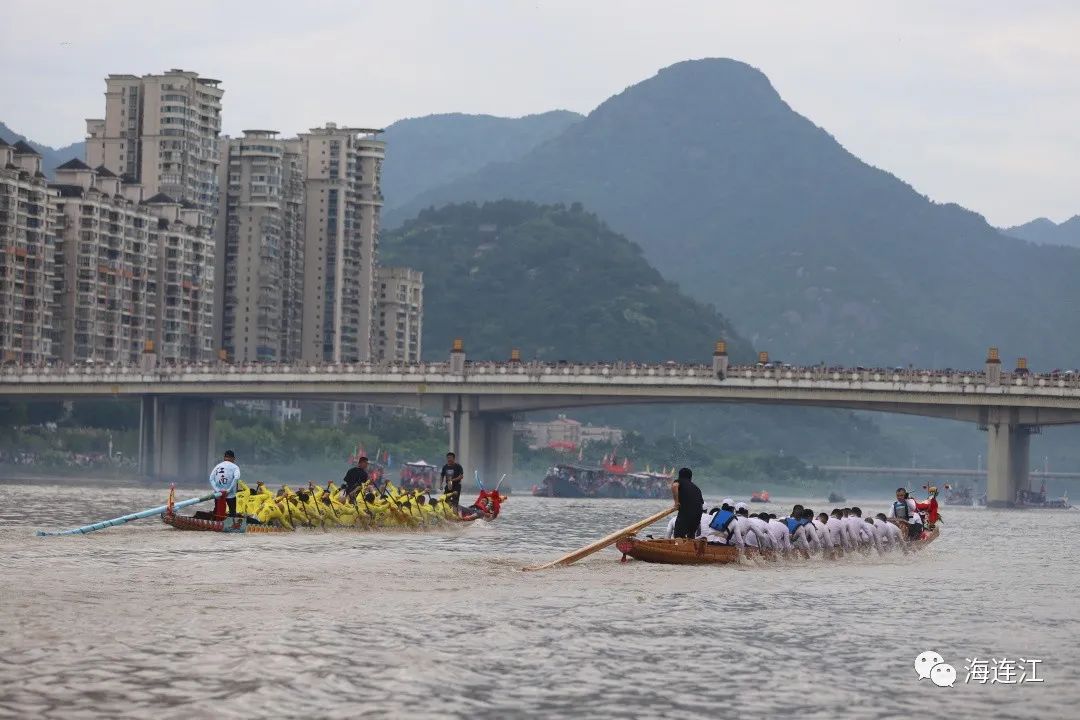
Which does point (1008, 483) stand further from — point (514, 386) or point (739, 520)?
point (739, 520)

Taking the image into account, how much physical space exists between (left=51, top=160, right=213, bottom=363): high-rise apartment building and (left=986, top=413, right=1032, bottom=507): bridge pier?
78.7 meters

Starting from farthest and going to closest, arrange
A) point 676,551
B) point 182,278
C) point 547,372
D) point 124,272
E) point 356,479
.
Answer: point 182,278 → point 124,272 → point 547,372 → point 356,479 → point 676,551

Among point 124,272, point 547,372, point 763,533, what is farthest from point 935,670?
point 124,272

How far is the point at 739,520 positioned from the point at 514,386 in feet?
→ 278

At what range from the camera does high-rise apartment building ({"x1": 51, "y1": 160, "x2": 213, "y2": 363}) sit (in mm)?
174375

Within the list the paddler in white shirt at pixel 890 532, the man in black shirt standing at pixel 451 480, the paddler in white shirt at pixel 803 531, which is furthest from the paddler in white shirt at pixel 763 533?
the man in black shirt standing at pixel 451 480

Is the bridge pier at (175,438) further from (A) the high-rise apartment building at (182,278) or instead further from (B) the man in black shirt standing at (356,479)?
(B) the man in black shirt standing at (356,479)

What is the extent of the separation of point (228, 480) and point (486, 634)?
65.5 feet

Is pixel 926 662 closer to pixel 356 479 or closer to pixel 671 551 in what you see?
pixel 671 551

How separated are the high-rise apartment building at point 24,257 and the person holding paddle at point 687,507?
12501 centimetres

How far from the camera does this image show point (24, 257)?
162750 millimetres

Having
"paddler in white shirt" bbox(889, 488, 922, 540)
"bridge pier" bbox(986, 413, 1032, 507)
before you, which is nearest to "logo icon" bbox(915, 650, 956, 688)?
"paddler in white shirt" bbox(889, 488, 922, 540)

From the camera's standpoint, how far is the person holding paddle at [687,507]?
4203 centimetres

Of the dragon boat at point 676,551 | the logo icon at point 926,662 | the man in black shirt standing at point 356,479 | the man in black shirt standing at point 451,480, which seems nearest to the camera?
the logo icon at point 926,662
